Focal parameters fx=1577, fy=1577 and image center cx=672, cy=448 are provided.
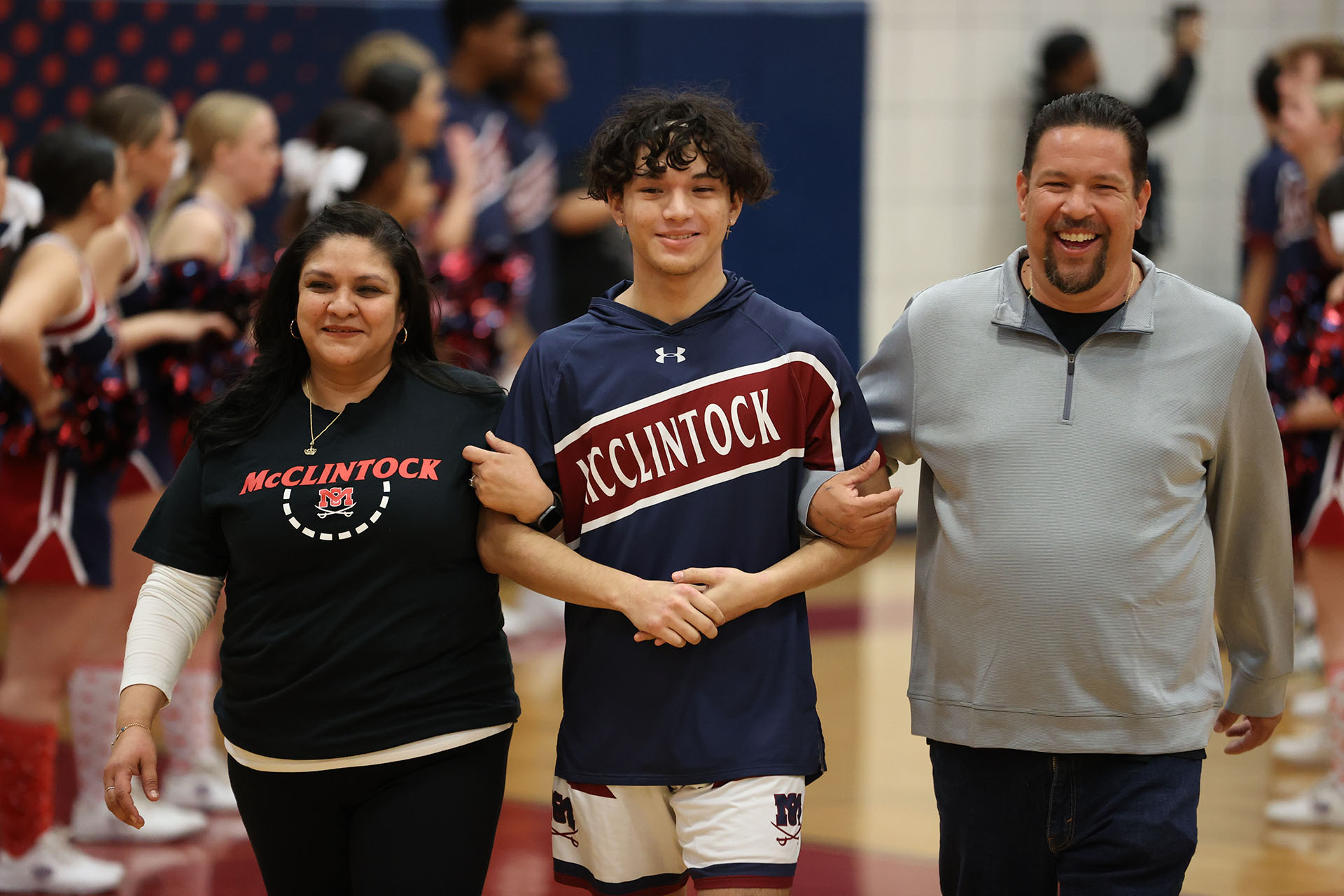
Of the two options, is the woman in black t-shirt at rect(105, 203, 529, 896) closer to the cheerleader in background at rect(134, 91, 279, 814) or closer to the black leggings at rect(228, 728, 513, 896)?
the black leggings at rect(228, 728, 513, 896)

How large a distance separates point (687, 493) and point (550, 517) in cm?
22

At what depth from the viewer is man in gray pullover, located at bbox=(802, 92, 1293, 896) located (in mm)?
2451

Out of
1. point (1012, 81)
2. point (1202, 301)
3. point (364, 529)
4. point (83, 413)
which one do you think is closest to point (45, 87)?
point (83, 413)

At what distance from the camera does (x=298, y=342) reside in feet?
8.72

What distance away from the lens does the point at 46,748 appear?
13.1 ft

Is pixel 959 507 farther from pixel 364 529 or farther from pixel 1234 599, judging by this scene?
pixel 364 529

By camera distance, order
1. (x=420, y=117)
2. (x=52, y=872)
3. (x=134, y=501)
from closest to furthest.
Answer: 1. (x=52, y=872)
2. (x=134, y=501)
3. (x=420, y=117)

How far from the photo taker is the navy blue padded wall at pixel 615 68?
23.4 feet

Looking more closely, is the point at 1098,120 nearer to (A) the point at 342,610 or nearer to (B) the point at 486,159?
(A) the point at 342,610

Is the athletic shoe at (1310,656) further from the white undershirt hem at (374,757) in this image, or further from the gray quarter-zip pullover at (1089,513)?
the white undershirt hem at (374,757)

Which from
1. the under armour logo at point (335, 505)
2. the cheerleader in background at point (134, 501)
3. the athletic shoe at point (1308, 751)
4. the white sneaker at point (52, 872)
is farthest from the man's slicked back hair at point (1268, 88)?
the white sneaker at point (52, 872)

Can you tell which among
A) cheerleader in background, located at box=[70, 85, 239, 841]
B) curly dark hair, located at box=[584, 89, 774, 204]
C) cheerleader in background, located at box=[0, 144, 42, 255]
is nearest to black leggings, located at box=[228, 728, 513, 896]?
curly dark hair, located at box=[584, 89, 774, 204]

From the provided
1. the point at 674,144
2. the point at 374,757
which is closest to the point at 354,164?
the point at 674,144

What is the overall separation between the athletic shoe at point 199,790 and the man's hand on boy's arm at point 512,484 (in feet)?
8.43
